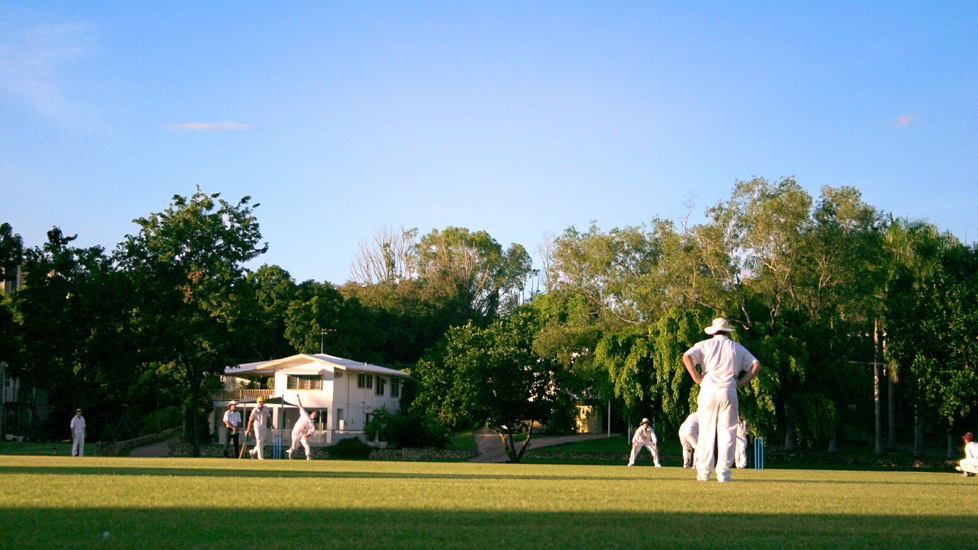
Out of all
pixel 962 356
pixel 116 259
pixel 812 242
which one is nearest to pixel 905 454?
pixel 962 356

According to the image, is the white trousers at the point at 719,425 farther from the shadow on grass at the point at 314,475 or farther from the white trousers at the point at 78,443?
the white trousers at the point at 78,443

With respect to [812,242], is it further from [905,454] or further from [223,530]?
[223,530]

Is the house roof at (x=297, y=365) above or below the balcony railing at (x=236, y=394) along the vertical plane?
above

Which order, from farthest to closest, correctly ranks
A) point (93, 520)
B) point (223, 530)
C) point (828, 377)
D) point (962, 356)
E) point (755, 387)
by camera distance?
point (962, 356) → point (828, 377) → point (755, 387) → point (93, 520) → point (223, 530)

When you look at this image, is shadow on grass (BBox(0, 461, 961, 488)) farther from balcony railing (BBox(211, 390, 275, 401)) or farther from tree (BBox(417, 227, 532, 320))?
tree (BBox(417, 227, 532, 320))

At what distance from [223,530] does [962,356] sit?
52.9 metres

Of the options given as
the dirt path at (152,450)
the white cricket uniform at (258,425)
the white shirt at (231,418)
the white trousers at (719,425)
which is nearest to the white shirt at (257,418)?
the white cricket uniform at (258,425)

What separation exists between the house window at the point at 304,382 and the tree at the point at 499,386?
53.1ft

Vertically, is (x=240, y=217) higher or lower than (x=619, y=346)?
higher

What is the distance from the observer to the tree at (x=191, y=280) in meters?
45.3

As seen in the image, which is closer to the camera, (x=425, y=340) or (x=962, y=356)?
(x=962, y=356)

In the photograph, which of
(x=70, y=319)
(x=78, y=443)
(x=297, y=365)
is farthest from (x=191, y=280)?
(x=297, y=365)

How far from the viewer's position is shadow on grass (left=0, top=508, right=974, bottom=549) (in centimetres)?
629

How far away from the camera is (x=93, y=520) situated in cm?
732
